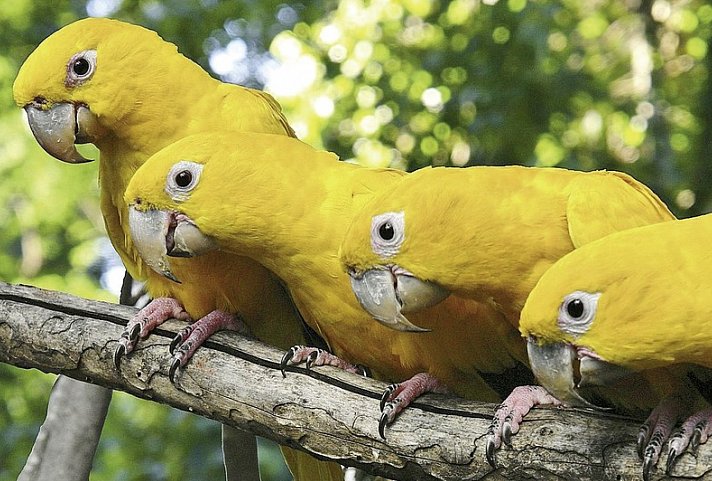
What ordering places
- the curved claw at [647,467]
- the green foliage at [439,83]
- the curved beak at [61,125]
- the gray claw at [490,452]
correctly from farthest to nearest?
1. the green foliage at [439,83]
2. the curved beak at [61,125]
3. the gray claw at [490,452]
4. the curved claw at [647,467]

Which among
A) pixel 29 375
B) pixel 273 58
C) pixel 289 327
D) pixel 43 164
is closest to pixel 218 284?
pixel 289 327

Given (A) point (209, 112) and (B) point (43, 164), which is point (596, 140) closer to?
(A) point (209, 112)

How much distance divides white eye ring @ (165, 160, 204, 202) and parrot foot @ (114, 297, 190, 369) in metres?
0.42

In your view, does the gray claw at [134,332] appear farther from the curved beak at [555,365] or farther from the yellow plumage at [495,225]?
the curved beak at [555,365]

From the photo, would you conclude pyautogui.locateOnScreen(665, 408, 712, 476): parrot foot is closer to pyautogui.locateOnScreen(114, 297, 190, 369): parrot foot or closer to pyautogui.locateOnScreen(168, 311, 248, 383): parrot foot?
pyautogui.locateOnScreen(168, 311, 248, 383): parrot foot

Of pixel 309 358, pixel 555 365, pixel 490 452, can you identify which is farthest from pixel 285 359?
pixel 555 365

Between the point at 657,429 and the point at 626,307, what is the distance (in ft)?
0.99

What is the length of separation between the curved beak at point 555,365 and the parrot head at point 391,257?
30cm

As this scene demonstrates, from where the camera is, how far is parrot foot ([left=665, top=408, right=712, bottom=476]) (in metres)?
1.49

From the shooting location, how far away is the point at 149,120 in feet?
7.41

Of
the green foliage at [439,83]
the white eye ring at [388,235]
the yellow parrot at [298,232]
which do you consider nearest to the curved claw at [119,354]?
the yellow parrot at [298,232]

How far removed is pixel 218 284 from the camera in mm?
2246

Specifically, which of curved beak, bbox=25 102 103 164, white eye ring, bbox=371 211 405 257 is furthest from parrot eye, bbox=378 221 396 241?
curved beak, bbox=25 102 103 164

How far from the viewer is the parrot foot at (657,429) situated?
4.94ft
